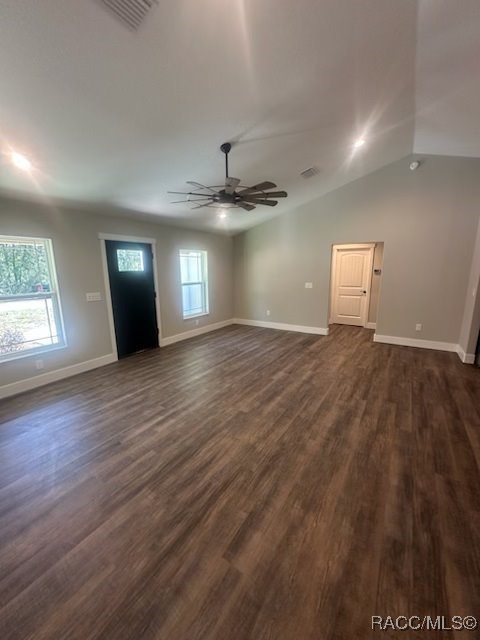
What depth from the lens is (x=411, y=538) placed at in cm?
158

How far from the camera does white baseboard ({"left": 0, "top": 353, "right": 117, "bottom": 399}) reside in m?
3.42

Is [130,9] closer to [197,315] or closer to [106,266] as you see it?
[106,266]

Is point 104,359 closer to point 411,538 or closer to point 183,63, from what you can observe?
point 183,63

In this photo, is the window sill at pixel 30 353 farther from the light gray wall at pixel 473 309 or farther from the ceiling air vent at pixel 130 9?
the light gray wall at pixel 473 309

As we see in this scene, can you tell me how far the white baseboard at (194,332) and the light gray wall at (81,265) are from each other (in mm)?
157

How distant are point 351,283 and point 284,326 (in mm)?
2059

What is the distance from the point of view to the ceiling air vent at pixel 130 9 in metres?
1.43

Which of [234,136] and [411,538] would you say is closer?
[411,538]

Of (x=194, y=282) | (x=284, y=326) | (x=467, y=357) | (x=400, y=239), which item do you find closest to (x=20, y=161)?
(x=194, y=282)

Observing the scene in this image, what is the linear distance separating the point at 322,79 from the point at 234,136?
3.11 ft

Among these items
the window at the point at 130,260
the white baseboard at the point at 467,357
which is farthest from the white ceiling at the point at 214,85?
the white baseboard at the point at 467,357

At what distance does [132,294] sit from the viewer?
4.84 metres

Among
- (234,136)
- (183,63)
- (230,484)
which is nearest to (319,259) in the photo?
(234,136)

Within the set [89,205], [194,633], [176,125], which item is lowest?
[194,633]
